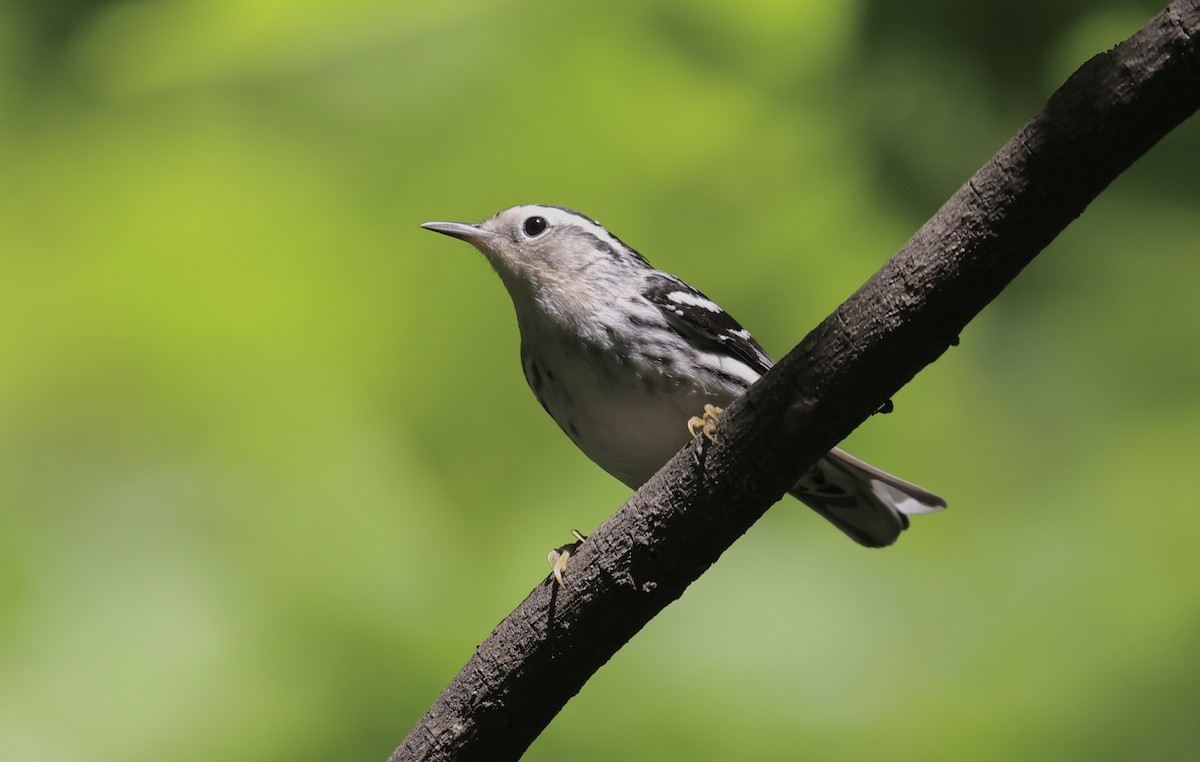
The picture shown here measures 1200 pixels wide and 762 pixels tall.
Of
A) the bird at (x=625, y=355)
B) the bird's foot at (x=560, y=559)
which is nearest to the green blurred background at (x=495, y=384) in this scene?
the bird at (x=625, y=355)

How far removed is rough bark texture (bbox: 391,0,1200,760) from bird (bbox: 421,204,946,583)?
0.38 m

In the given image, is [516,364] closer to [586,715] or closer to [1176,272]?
[586,715]

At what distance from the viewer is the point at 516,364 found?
352 centimetres

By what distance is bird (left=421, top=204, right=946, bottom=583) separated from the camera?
2270mm

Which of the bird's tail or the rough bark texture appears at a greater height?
the bird's tail

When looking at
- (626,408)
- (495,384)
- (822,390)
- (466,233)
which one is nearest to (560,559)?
(626,408)

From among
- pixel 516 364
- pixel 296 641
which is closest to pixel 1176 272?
pixel 516 364

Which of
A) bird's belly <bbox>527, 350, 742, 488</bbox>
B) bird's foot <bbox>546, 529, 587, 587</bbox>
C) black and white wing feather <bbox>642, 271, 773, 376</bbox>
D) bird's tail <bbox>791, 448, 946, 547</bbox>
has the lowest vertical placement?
bird's foot <bbox>546, 529, 587, 587</bbox>

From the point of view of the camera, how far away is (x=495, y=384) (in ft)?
11.5

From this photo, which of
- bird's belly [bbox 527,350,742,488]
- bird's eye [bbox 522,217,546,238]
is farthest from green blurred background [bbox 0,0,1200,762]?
bird's belly [bbox 527,350,742,488]

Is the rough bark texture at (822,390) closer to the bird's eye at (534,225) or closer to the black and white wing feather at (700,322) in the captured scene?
the black and white wing feather at (700,322)

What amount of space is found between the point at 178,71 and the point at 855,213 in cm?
228

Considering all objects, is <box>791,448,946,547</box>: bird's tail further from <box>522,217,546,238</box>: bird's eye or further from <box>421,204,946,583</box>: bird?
<box>522,217,546,238</box>: bird's eye

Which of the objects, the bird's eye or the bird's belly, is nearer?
the bird's belly
